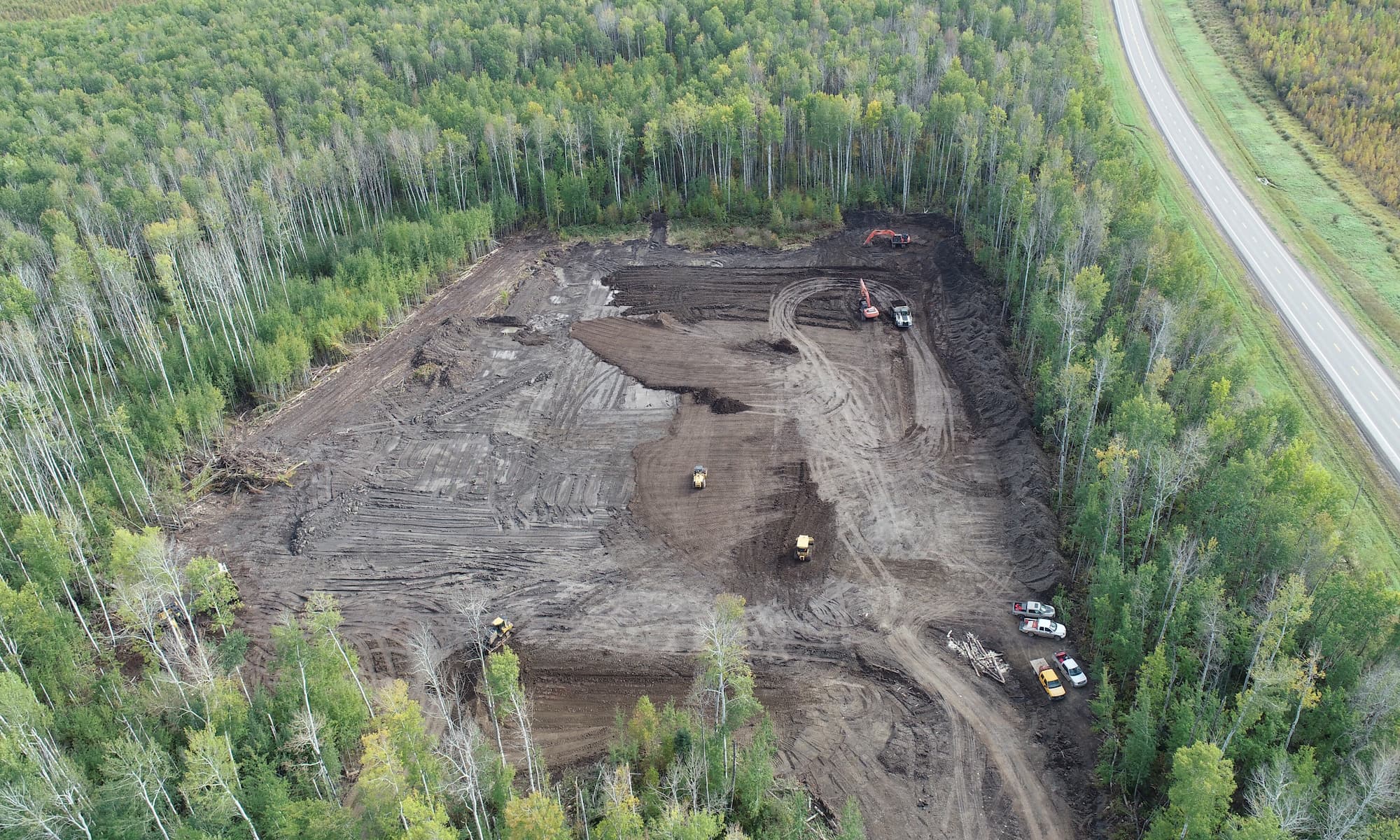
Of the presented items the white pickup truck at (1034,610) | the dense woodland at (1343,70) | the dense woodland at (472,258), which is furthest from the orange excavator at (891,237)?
the dense woodland at (1343,70)

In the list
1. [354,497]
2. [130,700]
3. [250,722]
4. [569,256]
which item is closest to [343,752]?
[250,722]

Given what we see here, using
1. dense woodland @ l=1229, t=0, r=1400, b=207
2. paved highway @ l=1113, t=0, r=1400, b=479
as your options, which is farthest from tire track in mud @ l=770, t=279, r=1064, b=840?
dense woodland @ l=1229, t=0, r=1400, b=207

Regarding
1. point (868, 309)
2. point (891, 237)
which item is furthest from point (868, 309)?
point (891, 237)

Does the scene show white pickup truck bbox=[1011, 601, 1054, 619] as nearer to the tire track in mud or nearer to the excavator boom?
the tire track in mud

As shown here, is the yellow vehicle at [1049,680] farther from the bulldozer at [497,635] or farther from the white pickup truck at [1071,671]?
the bulldozer at [497,635]

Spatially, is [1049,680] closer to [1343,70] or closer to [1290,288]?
[1290,288]
